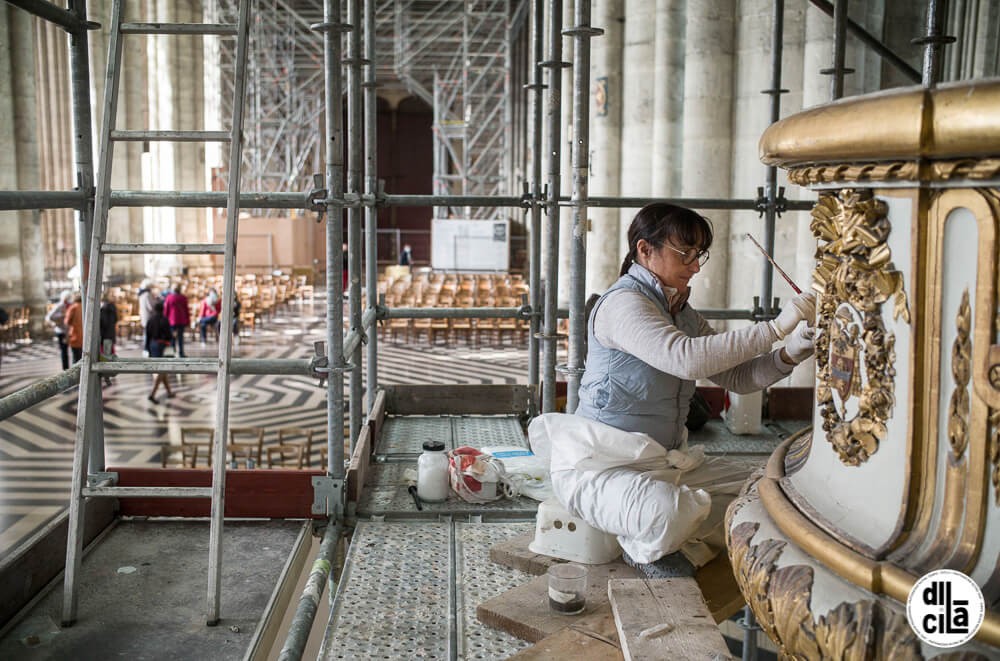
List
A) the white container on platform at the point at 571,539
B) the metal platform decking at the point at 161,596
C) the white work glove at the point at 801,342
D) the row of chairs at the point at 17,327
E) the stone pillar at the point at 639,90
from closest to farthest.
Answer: the white work glove at the point at 801,342 → the metal platform decking at the point at 161,596 → the white container on platform at the point at 571,539 → the stone pillar at the point at 639,90 → the row of chairs at the point at 17,327

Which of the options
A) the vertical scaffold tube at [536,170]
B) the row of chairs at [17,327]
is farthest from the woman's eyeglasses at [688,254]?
the row of chairs at [17,327]

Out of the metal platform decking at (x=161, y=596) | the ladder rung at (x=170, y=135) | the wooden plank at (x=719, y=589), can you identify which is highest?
the ladder rung at (x=170, y=135)

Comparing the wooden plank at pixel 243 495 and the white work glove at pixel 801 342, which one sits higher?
the white work glove at pixel 801 342

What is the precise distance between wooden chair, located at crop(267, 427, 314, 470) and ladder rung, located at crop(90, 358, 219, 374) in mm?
4167

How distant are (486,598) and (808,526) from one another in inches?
63.4

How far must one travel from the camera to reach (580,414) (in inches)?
132

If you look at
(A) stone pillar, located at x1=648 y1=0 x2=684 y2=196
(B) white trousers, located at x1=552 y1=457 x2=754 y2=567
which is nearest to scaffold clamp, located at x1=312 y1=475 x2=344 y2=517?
(B) white trousers, located at x1=552 y1=457 x2=754 y2=567

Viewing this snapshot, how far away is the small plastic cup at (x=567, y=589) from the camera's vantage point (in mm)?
2762

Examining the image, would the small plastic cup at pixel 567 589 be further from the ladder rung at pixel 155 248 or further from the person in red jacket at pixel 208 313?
the person in red jacket at pixel 208 313

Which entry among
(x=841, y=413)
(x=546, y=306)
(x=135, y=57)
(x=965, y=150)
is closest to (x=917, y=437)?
(x=841, y=413)

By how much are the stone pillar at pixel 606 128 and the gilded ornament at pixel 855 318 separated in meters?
13.3

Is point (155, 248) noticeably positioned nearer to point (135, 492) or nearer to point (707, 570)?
point (135, 492)

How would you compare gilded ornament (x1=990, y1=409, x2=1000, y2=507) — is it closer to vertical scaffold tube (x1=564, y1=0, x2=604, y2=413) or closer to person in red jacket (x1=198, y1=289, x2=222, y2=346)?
vertical scaffold tube (x1=564, y1=0, x2=604, y2=413)

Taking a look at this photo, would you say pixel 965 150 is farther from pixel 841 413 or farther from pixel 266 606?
pixel 266 606
